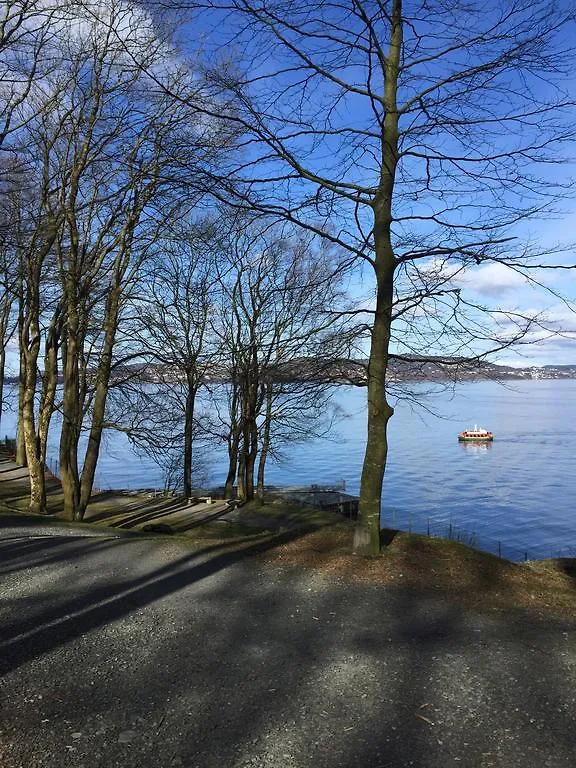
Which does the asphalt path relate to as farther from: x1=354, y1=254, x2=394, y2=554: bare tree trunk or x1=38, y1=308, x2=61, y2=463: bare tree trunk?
x1=38, y1=308, x2=61, y2=463: bare tree trunk

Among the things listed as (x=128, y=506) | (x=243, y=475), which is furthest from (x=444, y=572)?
(x=243, y=475)

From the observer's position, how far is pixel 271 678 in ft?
Result: 15.3

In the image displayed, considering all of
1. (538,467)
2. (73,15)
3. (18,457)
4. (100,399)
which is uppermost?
(73,15)

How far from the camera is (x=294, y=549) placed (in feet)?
29.3

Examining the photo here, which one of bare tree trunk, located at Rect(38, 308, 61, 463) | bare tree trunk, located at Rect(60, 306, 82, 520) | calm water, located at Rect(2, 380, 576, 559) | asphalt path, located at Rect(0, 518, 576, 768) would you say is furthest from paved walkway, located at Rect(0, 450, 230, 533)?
asphalt path, located at Rect(0, 518, 576, 768)

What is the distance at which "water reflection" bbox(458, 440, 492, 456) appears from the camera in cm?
5509

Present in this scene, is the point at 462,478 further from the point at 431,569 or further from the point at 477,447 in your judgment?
the point at 431,569

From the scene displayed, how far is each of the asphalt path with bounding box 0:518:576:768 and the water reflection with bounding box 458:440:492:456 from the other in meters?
50.4

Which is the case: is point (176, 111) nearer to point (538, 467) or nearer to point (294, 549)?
point (294, 549)

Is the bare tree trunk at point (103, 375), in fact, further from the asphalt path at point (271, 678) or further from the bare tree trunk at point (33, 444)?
the asphalt path at point (271, 678)

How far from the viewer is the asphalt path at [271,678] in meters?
3.72

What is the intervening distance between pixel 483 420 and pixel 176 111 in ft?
256

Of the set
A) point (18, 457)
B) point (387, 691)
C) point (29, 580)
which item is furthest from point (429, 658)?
point (18, 457)

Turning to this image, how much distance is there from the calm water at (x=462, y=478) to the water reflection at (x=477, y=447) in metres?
0.09
